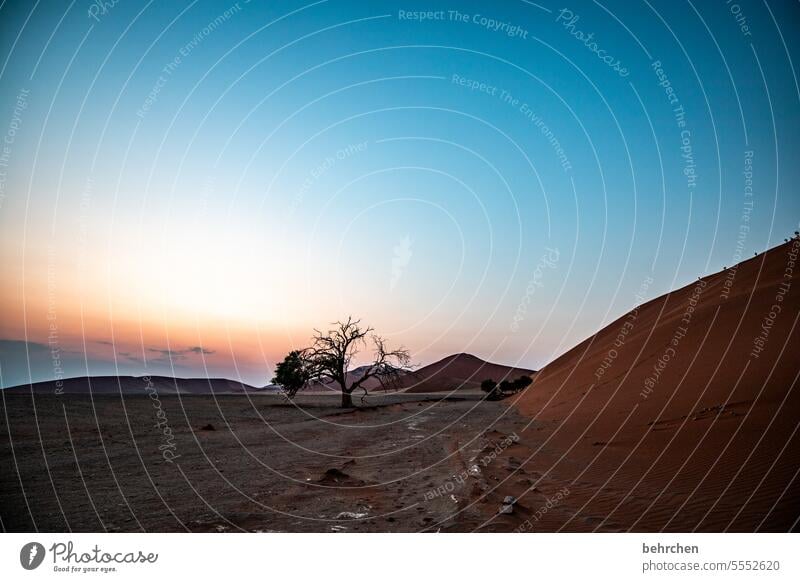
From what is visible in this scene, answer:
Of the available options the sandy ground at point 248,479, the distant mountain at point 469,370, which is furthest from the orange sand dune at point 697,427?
the distant mountain at point 469,370

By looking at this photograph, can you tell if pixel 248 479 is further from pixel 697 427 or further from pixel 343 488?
pixel 697 427

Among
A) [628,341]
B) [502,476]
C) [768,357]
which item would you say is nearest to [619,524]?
[502,476]

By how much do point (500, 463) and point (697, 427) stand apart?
4805 millimetres

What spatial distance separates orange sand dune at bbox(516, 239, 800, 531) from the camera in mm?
6513

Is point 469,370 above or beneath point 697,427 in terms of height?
beneath

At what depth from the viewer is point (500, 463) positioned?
10.1 metres

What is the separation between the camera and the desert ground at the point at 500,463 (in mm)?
6363

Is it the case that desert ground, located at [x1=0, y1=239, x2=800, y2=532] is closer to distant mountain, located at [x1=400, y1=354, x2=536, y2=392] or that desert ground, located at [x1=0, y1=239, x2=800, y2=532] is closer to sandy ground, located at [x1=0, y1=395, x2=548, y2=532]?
sandy ground, located at [x1=0, y1=395, x2=548, y2=532]

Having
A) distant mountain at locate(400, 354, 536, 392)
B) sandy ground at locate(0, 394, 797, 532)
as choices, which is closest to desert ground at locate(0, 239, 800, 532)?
sandy ground at locate(0, 394, 797, 532)

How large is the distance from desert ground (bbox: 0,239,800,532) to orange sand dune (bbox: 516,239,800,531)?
0.16 ft

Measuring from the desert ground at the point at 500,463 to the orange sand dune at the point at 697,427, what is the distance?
0.05 metres

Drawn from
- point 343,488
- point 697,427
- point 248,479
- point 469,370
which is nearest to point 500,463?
point 343,488

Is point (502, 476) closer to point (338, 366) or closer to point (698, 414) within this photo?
point (698, 414)
